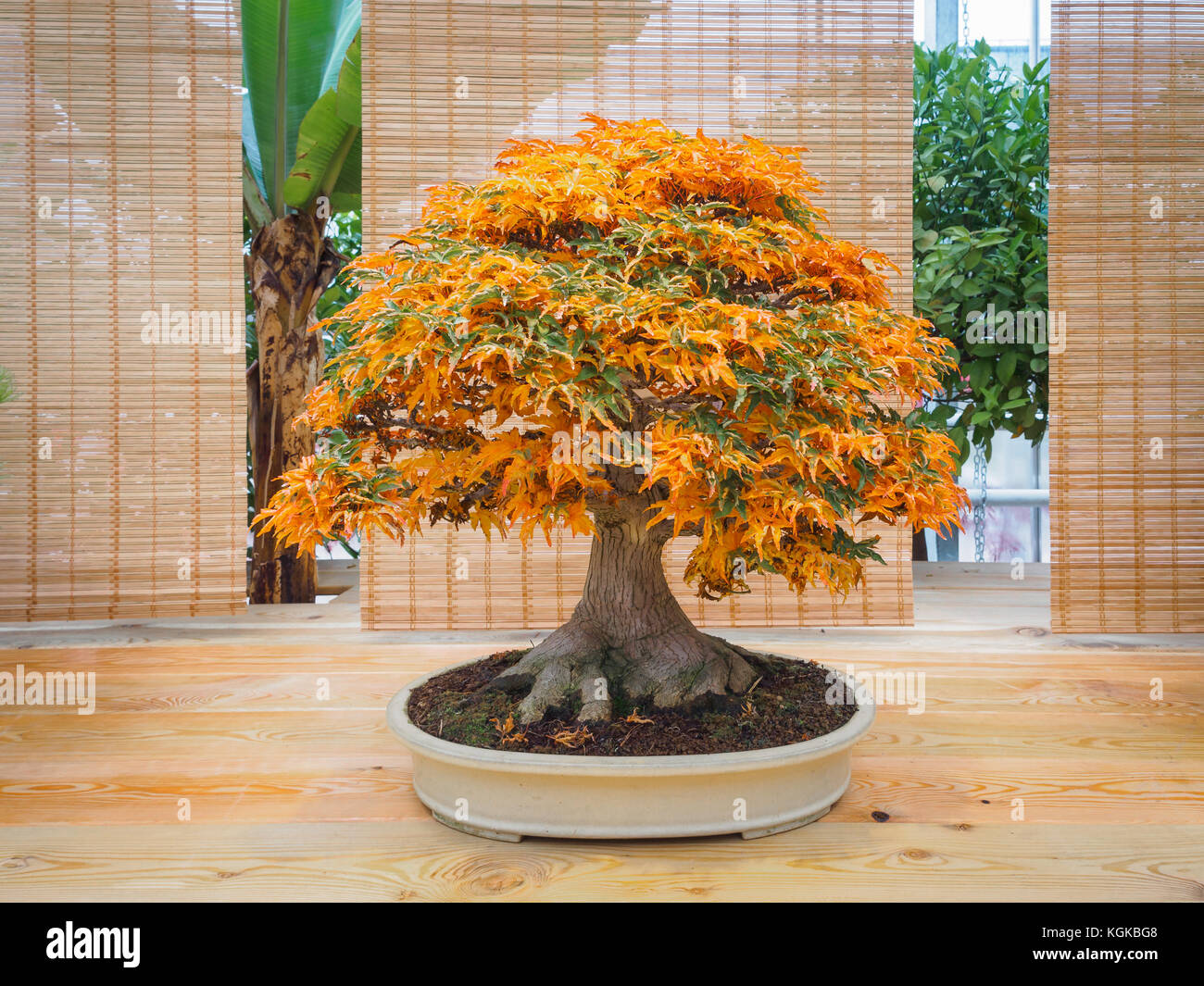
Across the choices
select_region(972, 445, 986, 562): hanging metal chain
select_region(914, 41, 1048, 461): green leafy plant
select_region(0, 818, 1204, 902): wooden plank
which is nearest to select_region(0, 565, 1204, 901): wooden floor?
select_region(0, 818, 1204, 902): wooden plank

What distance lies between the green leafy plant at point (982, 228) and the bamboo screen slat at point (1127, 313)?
15.2 inches

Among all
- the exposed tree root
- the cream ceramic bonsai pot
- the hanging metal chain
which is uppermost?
the hanging metal chain

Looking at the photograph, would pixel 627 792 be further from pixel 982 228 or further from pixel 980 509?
pixel 980 509

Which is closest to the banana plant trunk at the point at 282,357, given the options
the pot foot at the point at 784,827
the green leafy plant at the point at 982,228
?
the green leafy plant at the point at 982,228

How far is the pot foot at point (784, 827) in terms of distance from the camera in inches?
44.2

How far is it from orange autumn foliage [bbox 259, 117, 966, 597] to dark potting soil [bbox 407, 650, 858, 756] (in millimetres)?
212

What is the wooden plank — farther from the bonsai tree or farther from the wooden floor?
the bonsai tree

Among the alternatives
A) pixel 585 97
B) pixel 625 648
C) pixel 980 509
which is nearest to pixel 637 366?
pixel 625 648

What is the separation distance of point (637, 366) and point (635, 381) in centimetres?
2

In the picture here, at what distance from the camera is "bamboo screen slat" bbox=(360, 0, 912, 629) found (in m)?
2.23

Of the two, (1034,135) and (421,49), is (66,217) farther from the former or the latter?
(1034,135)

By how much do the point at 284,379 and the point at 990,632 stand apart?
2.33 m

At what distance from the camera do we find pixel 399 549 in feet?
7.45

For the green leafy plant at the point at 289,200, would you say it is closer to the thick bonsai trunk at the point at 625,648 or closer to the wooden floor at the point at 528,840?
the wooden floor at the point at 528,840
